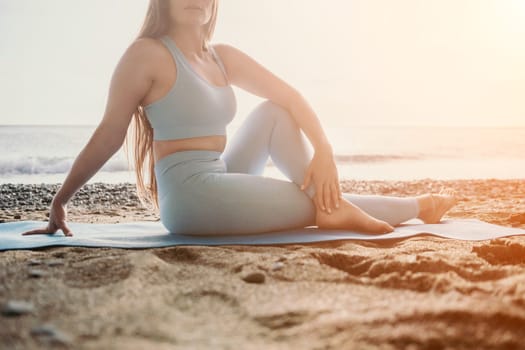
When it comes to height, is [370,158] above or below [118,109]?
below

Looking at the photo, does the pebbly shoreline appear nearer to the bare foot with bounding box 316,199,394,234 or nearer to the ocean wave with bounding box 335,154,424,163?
the bare foot with bounding box 316,199,394,234

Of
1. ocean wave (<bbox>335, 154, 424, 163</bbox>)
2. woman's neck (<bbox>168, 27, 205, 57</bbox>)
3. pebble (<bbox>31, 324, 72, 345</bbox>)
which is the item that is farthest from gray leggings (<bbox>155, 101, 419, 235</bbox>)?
ocean wave (<bbox>335, 154, 424, 163</bbox>)

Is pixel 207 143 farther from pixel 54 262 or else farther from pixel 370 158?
pixel 370 158

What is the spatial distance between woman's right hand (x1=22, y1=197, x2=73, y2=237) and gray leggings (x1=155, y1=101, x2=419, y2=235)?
39 centimetres

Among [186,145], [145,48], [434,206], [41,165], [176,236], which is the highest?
[145,48]

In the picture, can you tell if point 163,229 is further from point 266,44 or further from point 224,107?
point 266,44

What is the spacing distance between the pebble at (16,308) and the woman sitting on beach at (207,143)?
96 cm

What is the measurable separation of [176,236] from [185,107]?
20.8 inches

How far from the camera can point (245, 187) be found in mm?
2146

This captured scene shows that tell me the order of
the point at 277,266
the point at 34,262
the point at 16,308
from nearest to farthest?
the point at 16,308, the point at 277,266, the point at 34,262

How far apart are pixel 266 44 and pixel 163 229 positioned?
938cm

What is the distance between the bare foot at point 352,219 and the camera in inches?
89.6

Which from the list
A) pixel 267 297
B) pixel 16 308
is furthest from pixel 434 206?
pixel 16 308

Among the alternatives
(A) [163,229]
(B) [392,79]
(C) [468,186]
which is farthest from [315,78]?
(A) [163,229]
